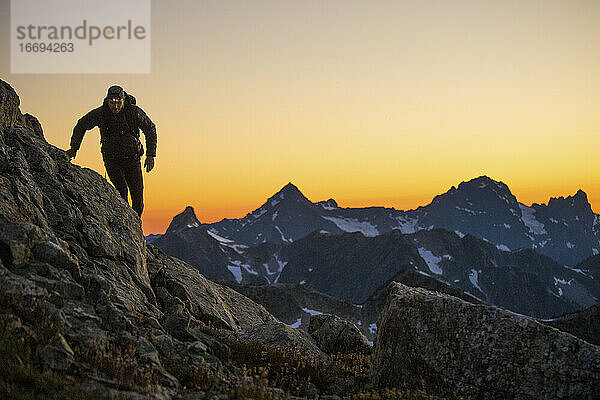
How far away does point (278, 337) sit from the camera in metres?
12.8

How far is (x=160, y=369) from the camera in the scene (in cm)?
699

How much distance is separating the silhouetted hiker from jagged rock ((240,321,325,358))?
6359mm

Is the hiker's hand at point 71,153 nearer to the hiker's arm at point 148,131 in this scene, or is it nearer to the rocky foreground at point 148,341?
the rocky foreground at point 148,341

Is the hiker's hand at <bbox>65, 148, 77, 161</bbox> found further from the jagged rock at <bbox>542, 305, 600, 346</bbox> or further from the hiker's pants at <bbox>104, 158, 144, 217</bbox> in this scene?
the jagged rock at <bbox>542, 305, 600, 346</bbox>

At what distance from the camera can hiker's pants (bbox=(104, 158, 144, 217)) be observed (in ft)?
47.5

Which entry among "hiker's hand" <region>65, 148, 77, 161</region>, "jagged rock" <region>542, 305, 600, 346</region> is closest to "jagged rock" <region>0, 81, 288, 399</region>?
"hiker's hand" <region>65, 148, 77, 161</region>

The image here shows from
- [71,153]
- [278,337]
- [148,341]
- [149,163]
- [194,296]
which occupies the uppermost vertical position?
[71,153]

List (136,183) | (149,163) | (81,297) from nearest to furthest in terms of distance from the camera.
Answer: (81,297), (149,163), (136,183)

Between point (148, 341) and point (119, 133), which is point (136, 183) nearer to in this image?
point (119, 133)

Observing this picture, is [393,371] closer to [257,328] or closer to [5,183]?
[257,328]

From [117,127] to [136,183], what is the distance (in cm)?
214

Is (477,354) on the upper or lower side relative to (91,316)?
lower

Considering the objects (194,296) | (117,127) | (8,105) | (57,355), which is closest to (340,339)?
(194,296)

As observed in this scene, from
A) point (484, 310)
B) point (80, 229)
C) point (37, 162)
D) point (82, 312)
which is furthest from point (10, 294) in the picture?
point (484, 310)
